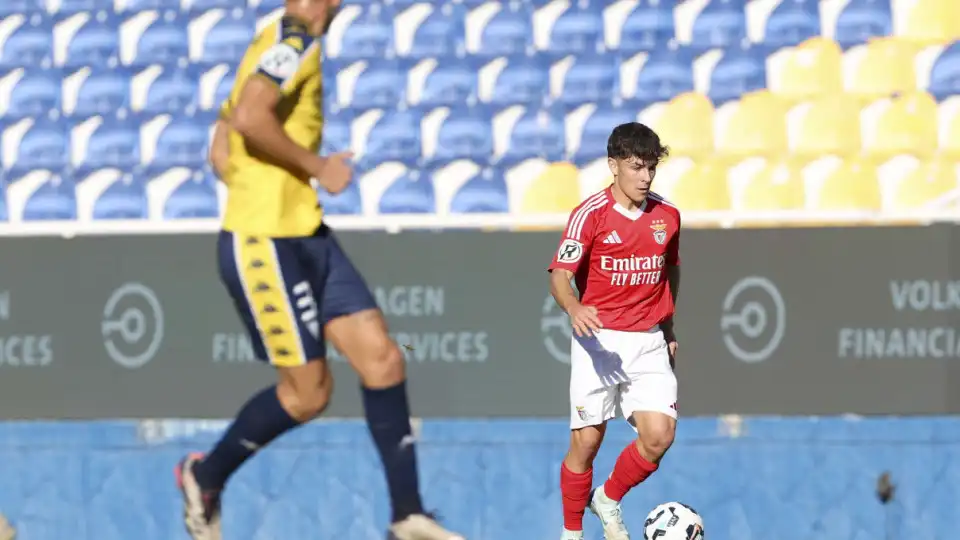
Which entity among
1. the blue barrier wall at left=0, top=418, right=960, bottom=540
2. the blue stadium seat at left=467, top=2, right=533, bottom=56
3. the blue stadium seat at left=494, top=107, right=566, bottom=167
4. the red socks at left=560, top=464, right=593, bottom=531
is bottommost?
the blue barrier wall at left=0, top=418, right=960, bottom=540

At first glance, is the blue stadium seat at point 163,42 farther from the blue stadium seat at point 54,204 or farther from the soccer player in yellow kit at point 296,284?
the soccer player in yellow kit at point 296,284

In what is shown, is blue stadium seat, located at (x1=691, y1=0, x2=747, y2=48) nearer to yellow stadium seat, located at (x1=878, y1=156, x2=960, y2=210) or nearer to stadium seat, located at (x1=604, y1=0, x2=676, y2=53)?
stadium seat, located at (x1=604, y1=0, x2=676, y2=53)

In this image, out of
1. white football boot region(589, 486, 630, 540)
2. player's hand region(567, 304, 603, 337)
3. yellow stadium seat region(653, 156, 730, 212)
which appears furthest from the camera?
yellow stadium seat region(653, 156, 730, 212)

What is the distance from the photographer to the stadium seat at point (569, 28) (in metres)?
7.28

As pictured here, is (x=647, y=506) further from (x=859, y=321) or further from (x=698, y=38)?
(x=698, y=38)

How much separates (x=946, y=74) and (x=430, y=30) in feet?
7.96

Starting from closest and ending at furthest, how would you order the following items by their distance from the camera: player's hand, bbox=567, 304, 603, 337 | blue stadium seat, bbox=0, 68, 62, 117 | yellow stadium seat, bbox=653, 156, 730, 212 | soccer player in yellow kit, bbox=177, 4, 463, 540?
soccer player in yellow kit, bbox=177, 4, 463, 540 → player's hand, bbox=567, 304, 603, 337 → yellow stadium seat, bbox=653, 156, 730, 212 → blue stadium seat, bbox=0, 68, 62, 117

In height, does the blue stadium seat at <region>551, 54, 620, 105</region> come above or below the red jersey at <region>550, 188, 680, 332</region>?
above

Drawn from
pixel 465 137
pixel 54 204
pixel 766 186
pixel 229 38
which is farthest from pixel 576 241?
pixel 54 204

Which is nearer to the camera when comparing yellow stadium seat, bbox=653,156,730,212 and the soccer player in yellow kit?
the soccer player in yellow kit

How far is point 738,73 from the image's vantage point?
7176 millimetres

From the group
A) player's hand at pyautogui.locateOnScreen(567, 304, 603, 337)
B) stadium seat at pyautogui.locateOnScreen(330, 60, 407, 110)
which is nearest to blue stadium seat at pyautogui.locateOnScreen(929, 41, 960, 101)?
stadium seat at pyautogui.locateOnScreen(330, 60, 407, 110)

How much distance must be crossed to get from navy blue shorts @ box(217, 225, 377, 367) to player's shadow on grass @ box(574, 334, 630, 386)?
3.36ft

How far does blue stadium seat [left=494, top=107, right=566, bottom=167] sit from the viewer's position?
23.2 ft
